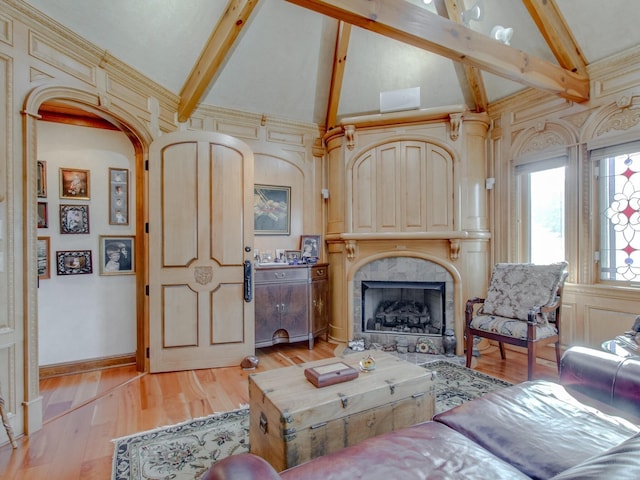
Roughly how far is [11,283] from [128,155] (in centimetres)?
191

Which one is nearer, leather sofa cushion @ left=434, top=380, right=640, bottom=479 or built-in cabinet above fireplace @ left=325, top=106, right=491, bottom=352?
leather sofa cushion @ left=434, top=380, right=640, bottom=479

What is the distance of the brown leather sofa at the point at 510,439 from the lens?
118 cm

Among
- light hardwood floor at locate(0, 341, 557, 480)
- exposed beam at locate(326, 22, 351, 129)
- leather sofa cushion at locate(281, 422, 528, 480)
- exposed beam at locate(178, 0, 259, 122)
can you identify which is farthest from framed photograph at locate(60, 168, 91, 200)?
leather sofa cushion at locate(281, 422, 528, 480)

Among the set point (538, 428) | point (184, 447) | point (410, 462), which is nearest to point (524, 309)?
point (538, 428)

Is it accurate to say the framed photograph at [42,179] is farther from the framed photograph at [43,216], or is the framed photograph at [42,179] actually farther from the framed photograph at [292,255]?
the framed photograph at [292,255]

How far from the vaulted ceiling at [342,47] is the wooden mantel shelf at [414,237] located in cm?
160

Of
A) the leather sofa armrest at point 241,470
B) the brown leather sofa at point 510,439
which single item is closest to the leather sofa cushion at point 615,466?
the brown leather sofa at point 510,439

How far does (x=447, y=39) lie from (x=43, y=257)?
4.10m

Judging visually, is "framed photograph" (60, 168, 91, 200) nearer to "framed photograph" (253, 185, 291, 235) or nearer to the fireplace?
"framed photograph" (253, 185, 291, 235)

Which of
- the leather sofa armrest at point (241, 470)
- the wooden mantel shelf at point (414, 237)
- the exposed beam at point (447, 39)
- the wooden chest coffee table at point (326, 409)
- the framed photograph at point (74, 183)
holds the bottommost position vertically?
the wooden chest coffee table at point (326, 409)

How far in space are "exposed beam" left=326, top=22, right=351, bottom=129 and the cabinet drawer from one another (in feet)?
6.71

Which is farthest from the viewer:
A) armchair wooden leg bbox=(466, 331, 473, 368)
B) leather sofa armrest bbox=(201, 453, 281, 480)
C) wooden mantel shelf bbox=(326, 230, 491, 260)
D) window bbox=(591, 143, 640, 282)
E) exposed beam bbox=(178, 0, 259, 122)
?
wooden mantel shelf bbox=(326, 230, 491, 260)

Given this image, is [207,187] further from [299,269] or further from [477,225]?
[477,225]

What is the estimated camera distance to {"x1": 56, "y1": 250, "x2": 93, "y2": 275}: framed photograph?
11.1ft
